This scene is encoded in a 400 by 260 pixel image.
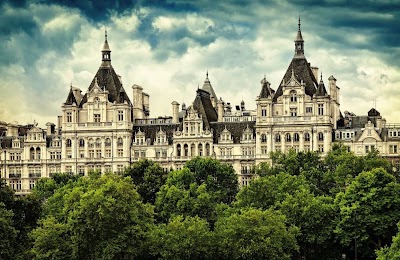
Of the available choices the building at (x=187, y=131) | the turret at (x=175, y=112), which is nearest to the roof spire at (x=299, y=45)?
the building at (x=187, y=131)

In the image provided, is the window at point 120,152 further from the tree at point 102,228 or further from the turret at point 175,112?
the tree at point 102,228

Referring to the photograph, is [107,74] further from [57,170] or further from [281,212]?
[281,212]

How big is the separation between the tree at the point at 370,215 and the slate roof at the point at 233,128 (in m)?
44.1

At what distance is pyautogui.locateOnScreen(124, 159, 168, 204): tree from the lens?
136 metres

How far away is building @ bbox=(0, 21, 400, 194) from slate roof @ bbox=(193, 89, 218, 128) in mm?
147

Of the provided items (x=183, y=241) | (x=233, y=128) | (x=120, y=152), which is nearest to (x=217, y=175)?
(x=233, y=128)

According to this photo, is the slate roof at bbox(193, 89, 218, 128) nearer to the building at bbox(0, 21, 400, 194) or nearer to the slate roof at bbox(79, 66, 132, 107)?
the building at bbox(0, 21, 400, 194)

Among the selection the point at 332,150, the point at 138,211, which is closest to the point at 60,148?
the point at 332,150

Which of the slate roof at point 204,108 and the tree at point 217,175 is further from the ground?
the slate roof at point 204,108

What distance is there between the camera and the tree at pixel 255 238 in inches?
4065

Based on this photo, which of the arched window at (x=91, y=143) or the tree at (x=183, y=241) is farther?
the arched window at (x=91, y=143)

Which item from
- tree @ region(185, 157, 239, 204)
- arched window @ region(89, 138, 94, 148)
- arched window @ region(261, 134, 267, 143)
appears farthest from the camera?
arched window @ region(89, 138, 94, 148)

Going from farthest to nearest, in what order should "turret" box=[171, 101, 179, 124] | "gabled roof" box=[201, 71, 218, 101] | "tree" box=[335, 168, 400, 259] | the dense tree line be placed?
"gabled roof" box=[201, 71, 218, 101]
"turret" box=[171, 101, 179, 124]
"tree" box=[335, 168, 400, 259]
the dense tree line


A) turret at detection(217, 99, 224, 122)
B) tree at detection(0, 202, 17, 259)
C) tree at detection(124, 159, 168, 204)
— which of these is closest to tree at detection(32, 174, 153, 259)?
tree at detection(0, 202, 17, 259)
